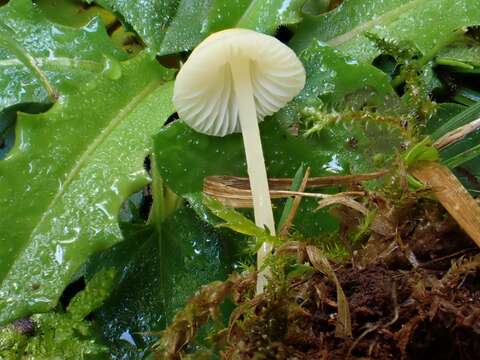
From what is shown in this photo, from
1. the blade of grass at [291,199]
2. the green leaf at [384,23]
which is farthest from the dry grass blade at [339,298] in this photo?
the green leaf at [384,23]

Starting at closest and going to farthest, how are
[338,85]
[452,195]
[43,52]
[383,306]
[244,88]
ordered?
1. [383,306]
2. [452,195]
3. [244,88]
4. [338,85]
5. [43,52]

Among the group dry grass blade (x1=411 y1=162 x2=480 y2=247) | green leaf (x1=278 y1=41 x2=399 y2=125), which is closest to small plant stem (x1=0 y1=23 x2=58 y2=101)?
green leaf (x1=278 y1=41 x2=399 y2=125)

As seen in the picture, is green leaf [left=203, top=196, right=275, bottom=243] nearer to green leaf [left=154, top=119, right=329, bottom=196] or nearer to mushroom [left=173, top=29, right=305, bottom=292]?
mushroom [left=173, top=29, right=305, bottom=292]

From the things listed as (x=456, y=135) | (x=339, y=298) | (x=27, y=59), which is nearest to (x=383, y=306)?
(x=339, y=298)

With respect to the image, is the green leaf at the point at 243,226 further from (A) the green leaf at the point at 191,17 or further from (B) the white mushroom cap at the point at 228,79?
(A) the green leaf at the point at 191,17

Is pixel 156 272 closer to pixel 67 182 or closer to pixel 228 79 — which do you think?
pixel 67 182

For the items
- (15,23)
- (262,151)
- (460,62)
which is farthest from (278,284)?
(15,23)

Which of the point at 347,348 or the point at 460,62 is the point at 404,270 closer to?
the point at 347,348
